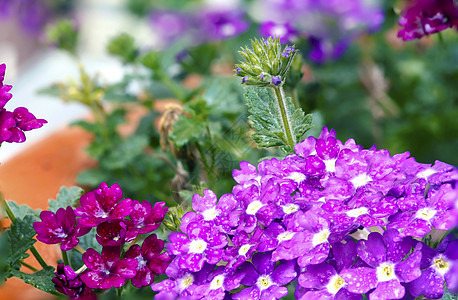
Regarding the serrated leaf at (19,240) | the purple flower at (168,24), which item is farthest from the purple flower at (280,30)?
the purple flower at (168,24)

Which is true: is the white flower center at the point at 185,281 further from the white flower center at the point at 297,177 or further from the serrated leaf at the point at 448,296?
the serrated leaf at the point at 448,296

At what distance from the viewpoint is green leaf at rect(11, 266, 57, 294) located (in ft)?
2.19

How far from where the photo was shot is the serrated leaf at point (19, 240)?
696mm

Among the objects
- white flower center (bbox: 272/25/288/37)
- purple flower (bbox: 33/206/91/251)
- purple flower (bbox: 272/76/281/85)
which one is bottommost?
purple flower (bbox: 33/206/91/251)

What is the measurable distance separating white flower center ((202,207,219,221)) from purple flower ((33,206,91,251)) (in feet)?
0.48

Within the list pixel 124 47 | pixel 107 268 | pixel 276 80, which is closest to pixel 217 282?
pixel 107 268

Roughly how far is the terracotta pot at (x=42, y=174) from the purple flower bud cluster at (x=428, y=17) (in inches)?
25.2

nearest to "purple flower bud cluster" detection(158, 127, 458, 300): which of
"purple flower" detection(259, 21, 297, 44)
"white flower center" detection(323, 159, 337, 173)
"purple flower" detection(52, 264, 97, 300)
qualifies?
"white flower center" detection(323, 159, 337, 173)

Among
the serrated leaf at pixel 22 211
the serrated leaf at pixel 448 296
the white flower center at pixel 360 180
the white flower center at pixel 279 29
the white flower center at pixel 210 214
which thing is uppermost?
the white flower center at pixel 279 29

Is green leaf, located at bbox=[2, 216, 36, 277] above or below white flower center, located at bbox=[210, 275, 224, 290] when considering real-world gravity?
above

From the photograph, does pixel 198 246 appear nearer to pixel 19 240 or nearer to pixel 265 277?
pixel 265 277

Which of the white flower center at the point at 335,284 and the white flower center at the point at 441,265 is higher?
the white flower center at the point at 335,284

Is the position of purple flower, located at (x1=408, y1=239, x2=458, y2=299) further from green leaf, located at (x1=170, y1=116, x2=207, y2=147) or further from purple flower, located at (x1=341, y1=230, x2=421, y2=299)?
green leaf, located at (x1=170, y1=116, x2=207, y2=147)

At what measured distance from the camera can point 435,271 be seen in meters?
0.57
